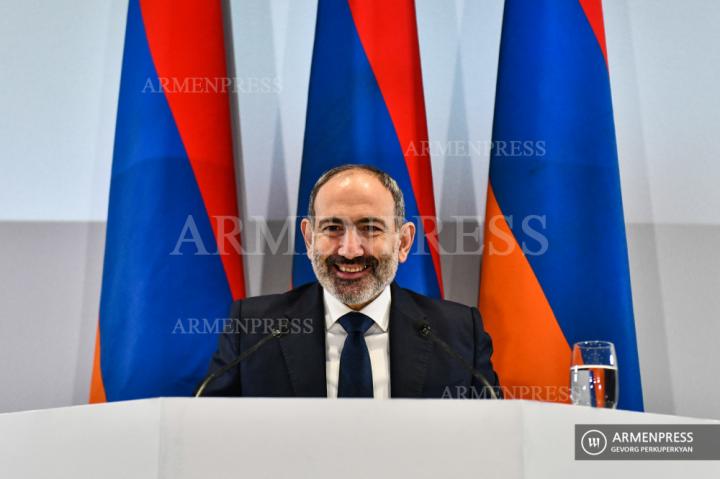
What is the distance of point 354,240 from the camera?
205cm

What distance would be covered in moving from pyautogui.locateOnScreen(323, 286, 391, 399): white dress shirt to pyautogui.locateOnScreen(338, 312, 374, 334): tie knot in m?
0.02

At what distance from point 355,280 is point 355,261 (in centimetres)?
5

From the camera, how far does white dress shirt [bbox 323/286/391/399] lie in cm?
193

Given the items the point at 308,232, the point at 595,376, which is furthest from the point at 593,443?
the point at 308,232

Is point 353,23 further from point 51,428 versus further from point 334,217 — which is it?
point 51,428

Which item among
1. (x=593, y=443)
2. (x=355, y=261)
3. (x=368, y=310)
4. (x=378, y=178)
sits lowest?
(x=593, y=443)

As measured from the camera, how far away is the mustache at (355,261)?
2041 millimetres

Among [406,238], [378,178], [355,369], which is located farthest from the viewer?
[406,238]

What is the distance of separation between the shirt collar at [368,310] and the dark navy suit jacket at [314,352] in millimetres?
21

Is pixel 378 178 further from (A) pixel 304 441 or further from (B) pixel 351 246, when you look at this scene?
Answer: (A) pixel 304 441

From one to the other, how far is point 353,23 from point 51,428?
68.0 inches

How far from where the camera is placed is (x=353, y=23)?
95.3 inches

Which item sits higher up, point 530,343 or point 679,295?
point 679,295

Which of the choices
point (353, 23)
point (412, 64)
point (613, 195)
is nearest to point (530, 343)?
point (613, 195)
